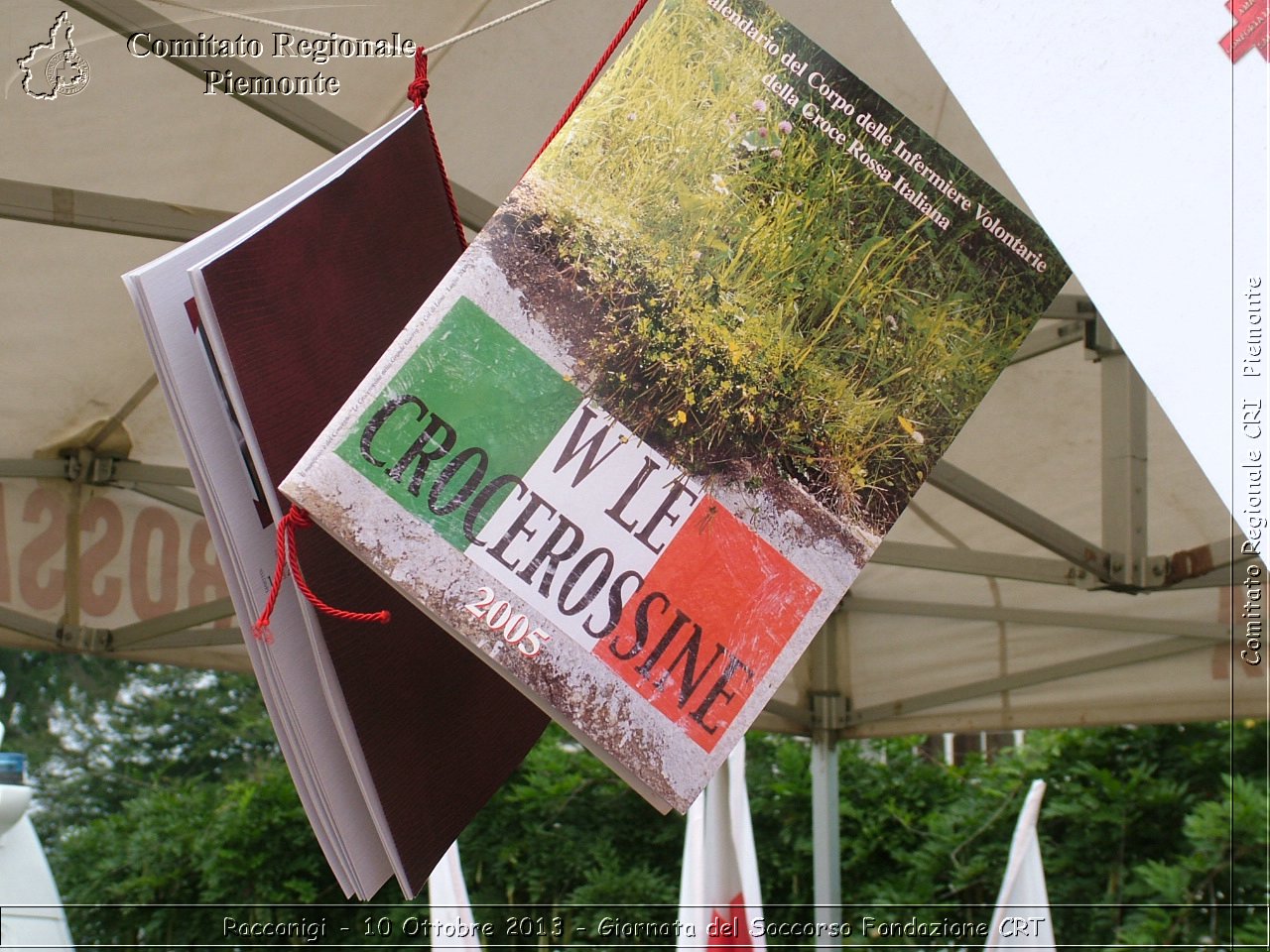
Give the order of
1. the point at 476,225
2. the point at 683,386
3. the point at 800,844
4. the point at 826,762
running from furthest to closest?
1. the point at 800,844
2. the point at 826,762
3. the point at 476,225
4. the point at 683,386

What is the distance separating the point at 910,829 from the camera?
4742 mm

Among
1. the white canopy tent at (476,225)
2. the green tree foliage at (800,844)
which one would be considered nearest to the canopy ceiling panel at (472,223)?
the white canopy tent at (476,225)

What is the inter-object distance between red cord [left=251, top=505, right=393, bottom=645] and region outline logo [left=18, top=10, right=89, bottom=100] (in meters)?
0.93

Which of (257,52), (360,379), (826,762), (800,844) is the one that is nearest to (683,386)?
(360,379)

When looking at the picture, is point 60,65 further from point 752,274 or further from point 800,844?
point 800,844

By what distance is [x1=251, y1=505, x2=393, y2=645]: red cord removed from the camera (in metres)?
0.60

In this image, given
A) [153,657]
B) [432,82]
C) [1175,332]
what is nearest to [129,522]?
[153,657]

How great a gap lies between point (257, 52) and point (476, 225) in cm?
35

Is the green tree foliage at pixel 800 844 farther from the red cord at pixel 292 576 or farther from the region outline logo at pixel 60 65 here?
the red cord at pixel 292 576

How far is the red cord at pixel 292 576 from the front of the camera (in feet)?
1.96

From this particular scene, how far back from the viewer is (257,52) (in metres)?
1.36

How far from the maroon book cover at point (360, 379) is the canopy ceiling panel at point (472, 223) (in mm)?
43

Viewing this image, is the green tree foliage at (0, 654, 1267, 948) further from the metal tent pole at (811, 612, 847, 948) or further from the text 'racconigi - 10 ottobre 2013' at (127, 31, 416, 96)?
the text 'racconigi - 10 ottobre 2013' at (127, 31, 416, 96)

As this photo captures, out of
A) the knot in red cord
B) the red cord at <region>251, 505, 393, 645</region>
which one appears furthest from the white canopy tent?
the red cord at <region>251, 505, 393, 645</region>
